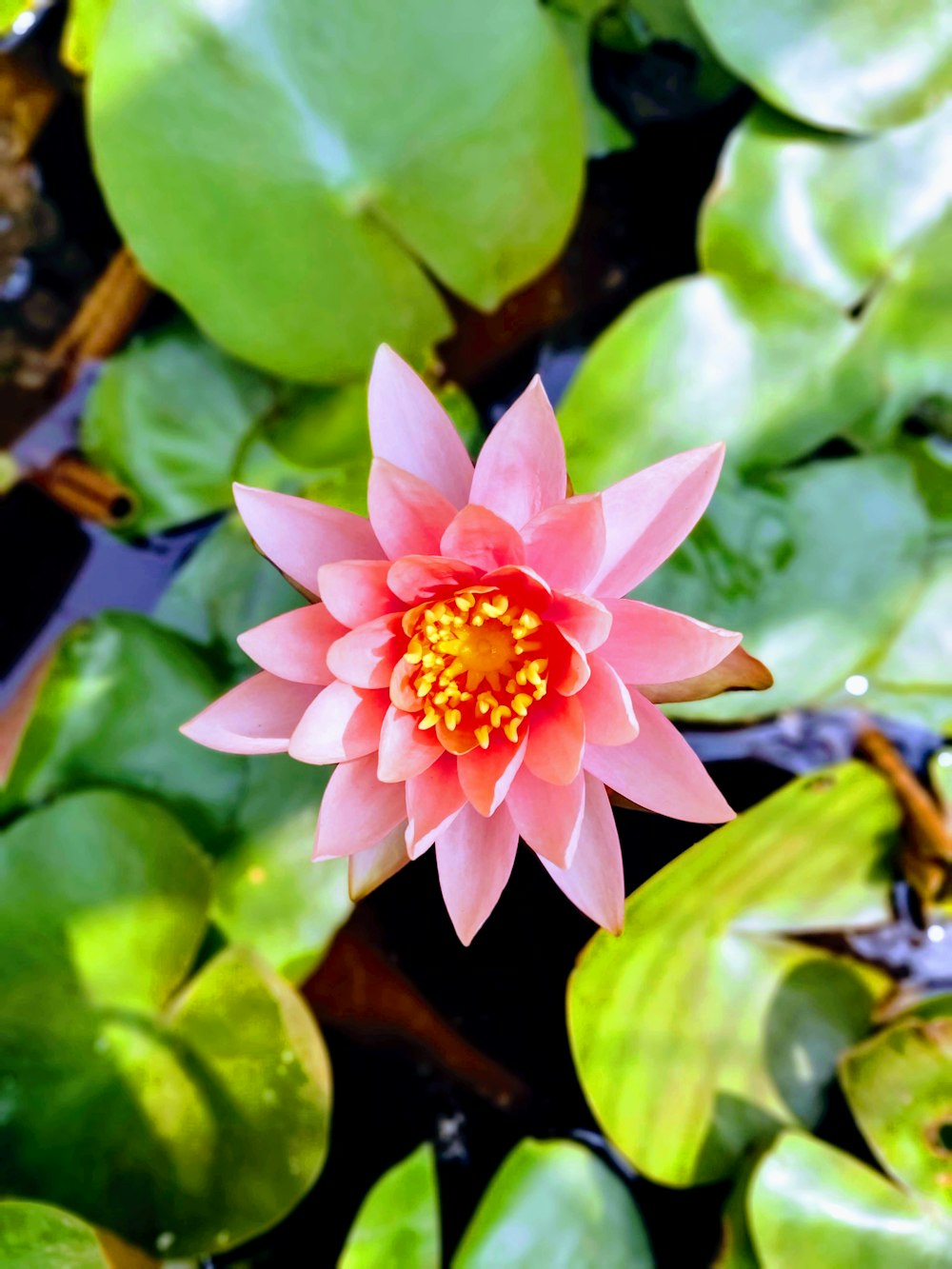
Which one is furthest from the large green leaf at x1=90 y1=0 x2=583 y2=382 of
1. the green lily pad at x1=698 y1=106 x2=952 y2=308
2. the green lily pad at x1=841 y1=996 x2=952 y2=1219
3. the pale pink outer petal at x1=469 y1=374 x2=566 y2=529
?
the green lily pad at x1=841 y1=996 x2=952 y2=1219

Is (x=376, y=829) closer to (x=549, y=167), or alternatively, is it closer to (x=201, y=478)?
(x=201, y=478)

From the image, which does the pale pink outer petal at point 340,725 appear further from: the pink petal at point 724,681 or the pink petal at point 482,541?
the pink petal at point 724,681

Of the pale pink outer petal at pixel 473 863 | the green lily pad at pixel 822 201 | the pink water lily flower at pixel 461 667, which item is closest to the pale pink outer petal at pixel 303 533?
the pink water lily flower at pixel 461 667

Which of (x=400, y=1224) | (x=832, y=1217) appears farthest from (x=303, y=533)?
(x=832, y=1217)

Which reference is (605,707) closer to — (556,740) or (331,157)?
(556,740)

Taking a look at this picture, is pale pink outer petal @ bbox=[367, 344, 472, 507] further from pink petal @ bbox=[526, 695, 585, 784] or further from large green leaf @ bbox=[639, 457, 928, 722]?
large green leaf @ bbox=[639, 457, 928, 722]
